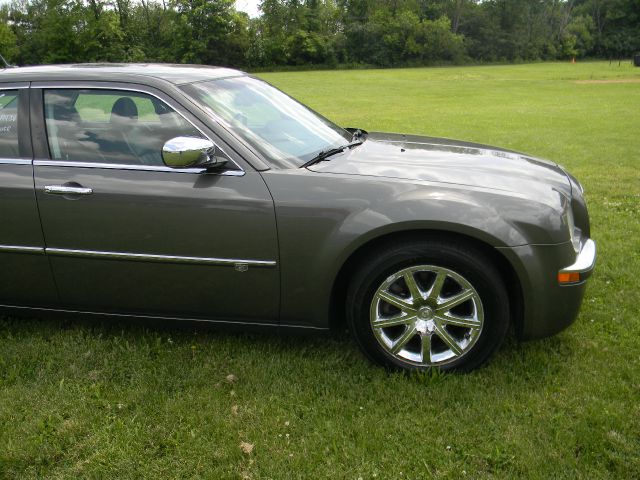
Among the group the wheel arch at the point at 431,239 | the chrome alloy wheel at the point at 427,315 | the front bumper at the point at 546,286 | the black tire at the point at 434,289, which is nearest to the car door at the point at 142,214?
the wheel arch at the point at 431,239

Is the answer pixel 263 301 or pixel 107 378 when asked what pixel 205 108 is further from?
pixel 107 378

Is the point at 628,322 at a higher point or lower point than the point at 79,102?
lower

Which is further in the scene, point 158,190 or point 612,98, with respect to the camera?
point 612,98

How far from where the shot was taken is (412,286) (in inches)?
116

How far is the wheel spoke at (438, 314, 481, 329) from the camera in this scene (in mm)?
2982

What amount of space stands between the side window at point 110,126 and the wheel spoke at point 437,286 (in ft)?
4.74

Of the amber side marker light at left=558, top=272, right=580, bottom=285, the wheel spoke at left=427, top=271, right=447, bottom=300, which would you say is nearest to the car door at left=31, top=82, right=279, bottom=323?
the wheel spoke at left=427, top=271, right=447, bottom=300

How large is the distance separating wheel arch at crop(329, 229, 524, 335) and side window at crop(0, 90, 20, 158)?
1.92 m

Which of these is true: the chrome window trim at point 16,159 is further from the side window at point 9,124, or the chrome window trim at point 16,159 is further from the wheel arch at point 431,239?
the wheel arch at point 431,239

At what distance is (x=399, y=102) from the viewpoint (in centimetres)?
2200

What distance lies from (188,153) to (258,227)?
497 mm

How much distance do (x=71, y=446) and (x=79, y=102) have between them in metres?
1.84

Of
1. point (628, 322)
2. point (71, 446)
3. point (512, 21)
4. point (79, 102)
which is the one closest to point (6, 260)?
point (79, 102)

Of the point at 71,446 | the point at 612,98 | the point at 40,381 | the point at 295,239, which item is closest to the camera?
the point at 71,446
